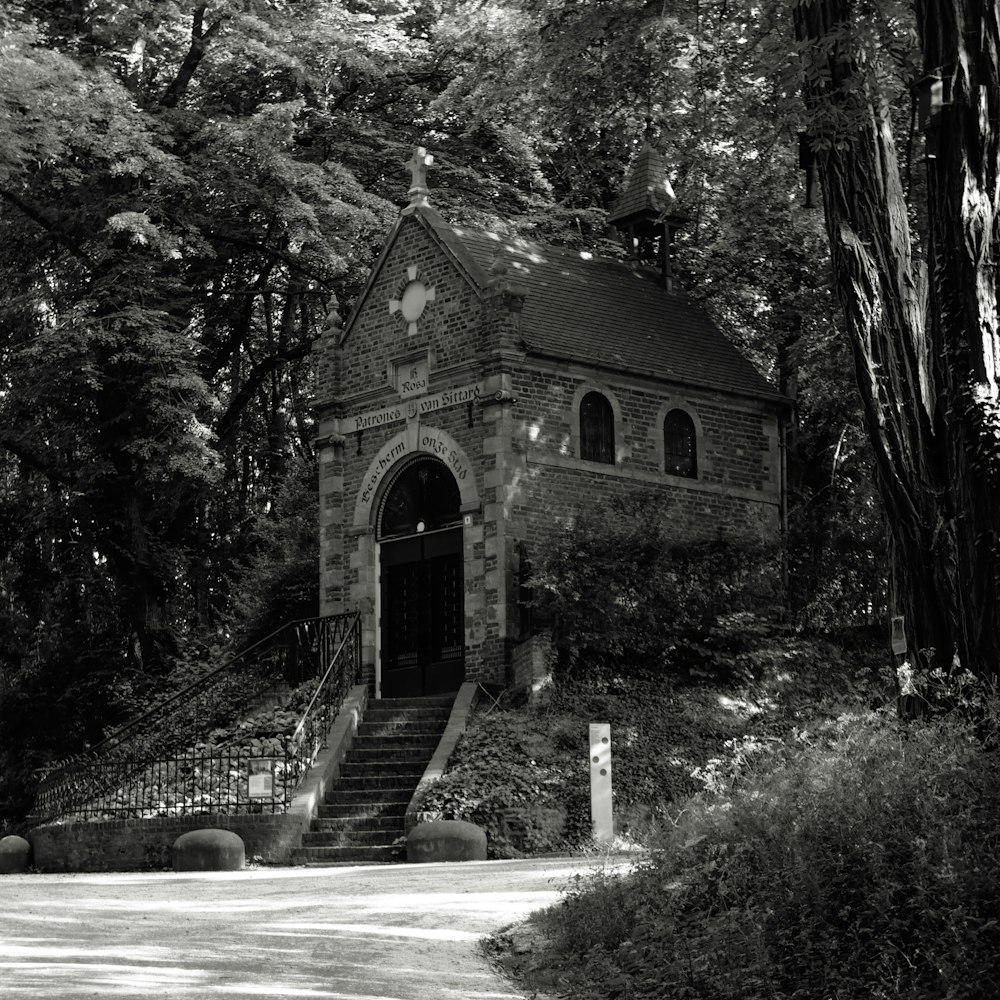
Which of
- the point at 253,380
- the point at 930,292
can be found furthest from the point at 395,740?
the point at 930,292

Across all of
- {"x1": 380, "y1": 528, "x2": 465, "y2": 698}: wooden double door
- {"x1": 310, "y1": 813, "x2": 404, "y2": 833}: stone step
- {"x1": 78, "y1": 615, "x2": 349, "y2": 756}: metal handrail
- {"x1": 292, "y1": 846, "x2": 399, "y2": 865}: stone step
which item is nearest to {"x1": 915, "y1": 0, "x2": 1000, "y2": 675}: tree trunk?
{"x1": 292, "y1": 846, "x2": 399, "y2": 865}: stone step

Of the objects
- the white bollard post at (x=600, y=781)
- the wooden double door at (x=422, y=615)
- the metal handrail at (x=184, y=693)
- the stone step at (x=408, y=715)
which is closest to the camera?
the white bollard post at (x=600, y=781)

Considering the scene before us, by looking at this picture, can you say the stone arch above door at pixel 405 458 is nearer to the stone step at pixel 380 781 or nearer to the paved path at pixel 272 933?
the stone step at pixel 380 781

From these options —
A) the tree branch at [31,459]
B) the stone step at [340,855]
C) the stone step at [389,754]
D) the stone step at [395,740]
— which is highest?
the tree branch at [31,459]

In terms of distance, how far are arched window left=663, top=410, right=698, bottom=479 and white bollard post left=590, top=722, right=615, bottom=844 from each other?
763 centimetres

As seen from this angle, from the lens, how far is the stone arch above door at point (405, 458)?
24.3m

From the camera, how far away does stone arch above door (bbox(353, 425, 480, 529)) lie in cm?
2427

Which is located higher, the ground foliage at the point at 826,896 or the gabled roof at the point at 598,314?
the gabled roof at the point at 598,314

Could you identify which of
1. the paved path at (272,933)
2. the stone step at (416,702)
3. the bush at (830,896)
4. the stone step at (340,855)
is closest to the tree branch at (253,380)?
the stone step at (416,702)

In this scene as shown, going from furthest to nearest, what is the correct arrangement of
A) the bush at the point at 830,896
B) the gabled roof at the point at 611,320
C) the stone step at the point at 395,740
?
the gabled roof at the point at 611,320, the stone step at the point at 395,740, the bush at the point at 830,896

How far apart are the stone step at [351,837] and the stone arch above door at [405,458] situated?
5.15 m

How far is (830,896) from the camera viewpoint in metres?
9.15

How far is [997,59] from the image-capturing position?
11.8 metres

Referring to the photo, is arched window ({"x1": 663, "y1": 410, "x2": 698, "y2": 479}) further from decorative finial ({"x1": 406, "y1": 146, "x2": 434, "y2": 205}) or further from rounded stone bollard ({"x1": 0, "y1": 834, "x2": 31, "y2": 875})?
rounded stone bollard ({"x1": 0, "y1": 834, "x2": 31, "y2": 875})
